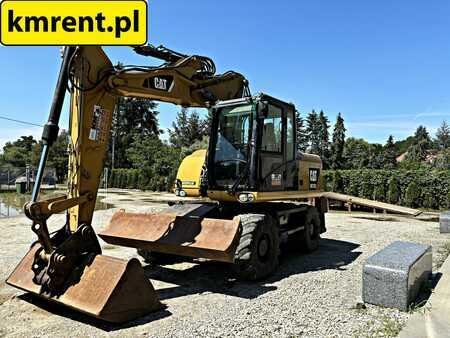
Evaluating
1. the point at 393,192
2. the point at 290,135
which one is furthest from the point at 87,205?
the point at 393,192

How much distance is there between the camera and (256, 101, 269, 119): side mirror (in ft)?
20.1

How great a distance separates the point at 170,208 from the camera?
6.84m

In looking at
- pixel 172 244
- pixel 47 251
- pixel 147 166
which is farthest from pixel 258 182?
pixel 147 166

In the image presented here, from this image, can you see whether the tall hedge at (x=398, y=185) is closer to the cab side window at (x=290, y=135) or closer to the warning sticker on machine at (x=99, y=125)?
the cab side window at (x=290, y=135)

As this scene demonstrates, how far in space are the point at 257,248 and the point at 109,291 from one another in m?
2.45

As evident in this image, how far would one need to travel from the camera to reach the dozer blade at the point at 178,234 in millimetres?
5125

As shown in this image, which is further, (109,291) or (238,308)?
(238,308)

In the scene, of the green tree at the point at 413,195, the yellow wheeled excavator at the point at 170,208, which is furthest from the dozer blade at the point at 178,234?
the green tree at the point at 413,195

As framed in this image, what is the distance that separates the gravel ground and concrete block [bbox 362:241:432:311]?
0.46ft

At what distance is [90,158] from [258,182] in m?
2.67

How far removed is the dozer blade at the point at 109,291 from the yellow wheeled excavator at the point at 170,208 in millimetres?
12

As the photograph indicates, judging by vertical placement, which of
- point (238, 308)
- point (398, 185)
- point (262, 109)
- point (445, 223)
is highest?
point (262, 109)

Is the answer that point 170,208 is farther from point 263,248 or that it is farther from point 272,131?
point 272,131

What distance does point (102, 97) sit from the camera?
16.9 ft
